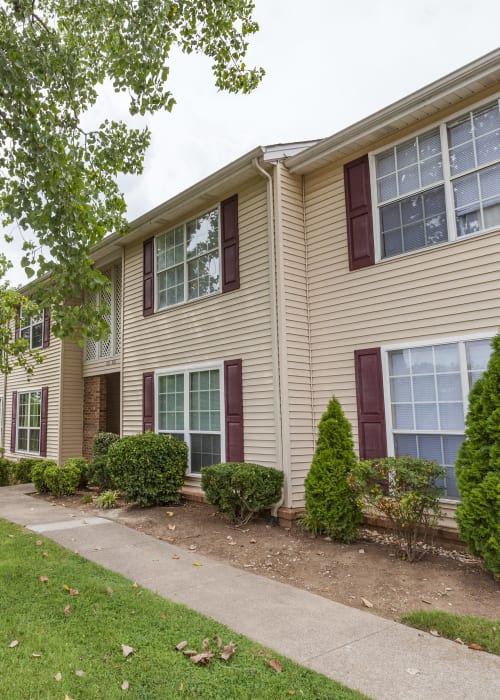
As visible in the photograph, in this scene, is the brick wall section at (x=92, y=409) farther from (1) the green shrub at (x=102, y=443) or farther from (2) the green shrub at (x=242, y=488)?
(2) the green shrub at (x=242, y=488)

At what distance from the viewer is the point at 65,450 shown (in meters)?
13.2

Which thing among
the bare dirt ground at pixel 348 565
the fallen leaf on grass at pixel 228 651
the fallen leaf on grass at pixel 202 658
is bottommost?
the bare dirt ground at pixel 348 565

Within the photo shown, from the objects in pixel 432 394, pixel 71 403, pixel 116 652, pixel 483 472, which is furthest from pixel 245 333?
pixel 71 403

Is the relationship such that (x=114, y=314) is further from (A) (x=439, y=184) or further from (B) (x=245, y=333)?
(A) (x=439, y=184)

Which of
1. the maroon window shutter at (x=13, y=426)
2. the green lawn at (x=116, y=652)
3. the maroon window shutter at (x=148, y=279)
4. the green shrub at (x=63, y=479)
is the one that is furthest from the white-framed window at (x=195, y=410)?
the maroon window shutter at (x=13, y=426)

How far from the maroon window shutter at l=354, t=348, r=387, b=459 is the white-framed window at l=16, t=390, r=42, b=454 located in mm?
10915

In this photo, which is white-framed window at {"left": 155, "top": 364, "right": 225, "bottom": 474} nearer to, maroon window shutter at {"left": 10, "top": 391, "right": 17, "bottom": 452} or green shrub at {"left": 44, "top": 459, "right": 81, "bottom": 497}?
green shrub at {"left": 44, "top": 459, "right": 81, "bottom": 497}

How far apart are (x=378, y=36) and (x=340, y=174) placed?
379cm

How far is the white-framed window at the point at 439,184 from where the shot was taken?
5953 mm

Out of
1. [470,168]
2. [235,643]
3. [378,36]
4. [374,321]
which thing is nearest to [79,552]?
[235,643]

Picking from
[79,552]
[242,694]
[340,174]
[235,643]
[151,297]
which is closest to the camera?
[242,694]

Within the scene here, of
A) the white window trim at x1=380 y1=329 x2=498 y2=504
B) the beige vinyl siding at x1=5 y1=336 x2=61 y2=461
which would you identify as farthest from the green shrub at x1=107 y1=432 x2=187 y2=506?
the beige vinyl siding at x1=5 y1=336 x2=61 y2=461

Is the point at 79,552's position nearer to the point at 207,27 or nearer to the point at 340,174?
the point at 340,174

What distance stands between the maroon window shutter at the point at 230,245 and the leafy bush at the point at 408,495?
13.7ft
